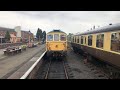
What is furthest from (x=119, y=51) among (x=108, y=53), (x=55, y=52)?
(x=55, y=52)

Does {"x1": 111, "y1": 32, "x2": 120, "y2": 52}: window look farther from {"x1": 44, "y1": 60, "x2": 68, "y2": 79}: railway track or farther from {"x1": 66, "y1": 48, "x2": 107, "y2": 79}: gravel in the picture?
{"x1": 44, "y1": 60, "x2": 68, "y2": 79}: railway track

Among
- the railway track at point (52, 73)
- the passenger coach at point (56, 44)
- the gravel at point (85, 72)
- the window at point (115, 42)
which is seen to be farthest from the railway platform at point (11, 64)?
the window at point (115, 42)

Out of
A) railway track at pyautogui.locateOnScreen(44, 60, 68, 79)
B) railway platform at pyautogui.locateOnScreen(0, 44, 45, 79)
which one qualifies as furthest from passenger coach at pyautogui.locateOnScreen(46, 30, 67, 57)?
railway track at pyautogui.locateOnScreen(44, 60, 68, 79)

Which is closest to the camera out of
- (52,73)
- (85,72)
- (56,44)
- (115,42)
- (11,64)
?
(115,42)

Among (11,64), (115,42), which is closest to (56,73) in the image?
(115,42)

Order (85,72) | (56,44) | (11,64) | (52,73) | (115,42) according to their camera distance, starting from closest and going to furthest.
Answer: (115,42) → (52,73) → (85,72) → (11,64) → (56,44)

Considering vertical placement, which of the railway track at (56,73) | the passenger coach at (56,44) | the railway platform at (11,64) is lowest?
the railway track at (56,73)

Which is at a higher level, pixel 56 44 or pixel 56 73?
pixel 56 44

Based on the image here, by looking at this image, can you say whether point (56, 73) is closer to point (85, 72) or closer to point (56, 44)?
point (85, 72)

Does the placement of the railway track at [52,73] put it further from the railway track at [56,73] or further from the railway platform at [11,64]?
the railway platform at [11,64]

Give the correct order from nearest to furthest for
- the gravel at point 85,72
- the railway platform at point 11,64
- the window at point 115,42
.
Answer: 1. the window at point 115,42
2. the gravel at point 85,72
3. the railway platform at point 11,64
